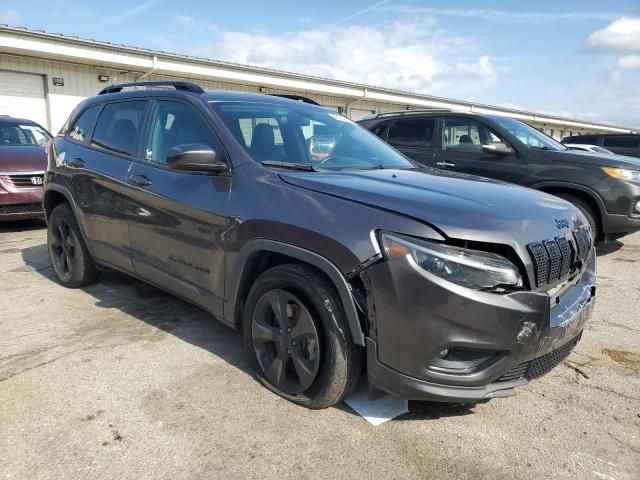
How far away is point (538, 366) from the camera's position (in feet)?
8.05

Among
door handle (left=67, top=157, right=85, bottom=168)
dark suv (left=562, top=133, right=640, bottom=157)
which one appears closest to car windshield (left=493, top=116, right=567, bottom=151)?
door handle (left=67, top=157, right=85, bottom=168)

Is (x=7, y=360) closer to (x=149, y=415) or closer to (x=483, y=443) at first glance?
(x=149, y=415)

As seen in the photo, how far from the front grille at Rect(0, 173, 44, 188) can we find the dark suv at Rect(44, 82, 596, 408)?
4.01 metres

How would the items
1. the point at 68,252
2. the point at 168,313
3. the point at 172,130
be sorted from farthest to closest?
the point at 68,252 → the point at 168,313 → the point at 172,130

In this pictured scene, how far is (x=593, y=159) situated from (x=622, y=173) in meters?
0.36

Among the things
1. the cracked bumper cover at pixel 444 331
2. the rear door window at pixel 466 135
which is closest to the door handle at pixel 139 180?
the cracked bumper cover at pixel 444 331

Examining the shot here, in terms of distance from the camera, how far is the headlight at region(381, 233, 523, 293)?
2.15 m

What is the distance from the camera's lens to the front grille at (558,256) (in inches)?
91.0

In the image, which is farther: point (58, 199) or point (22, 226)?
point (22, 226)

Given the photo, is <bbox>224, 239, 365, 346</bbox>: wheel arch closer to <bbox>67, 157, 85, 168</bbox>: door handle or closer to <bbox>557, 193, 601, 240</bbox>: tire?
<bbox>67, 157, 85, 168</bbox>: door handle

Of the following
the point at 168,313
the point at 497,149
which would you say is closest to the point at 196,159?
the point at 168,313

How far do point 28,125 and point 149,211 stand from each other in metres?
6.88

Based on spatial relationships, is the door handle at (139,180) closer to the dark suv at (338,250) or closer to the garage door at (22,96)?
the dark suv at (338,250)

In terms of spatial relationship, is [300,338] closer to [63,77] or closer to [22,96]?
[22,96]
